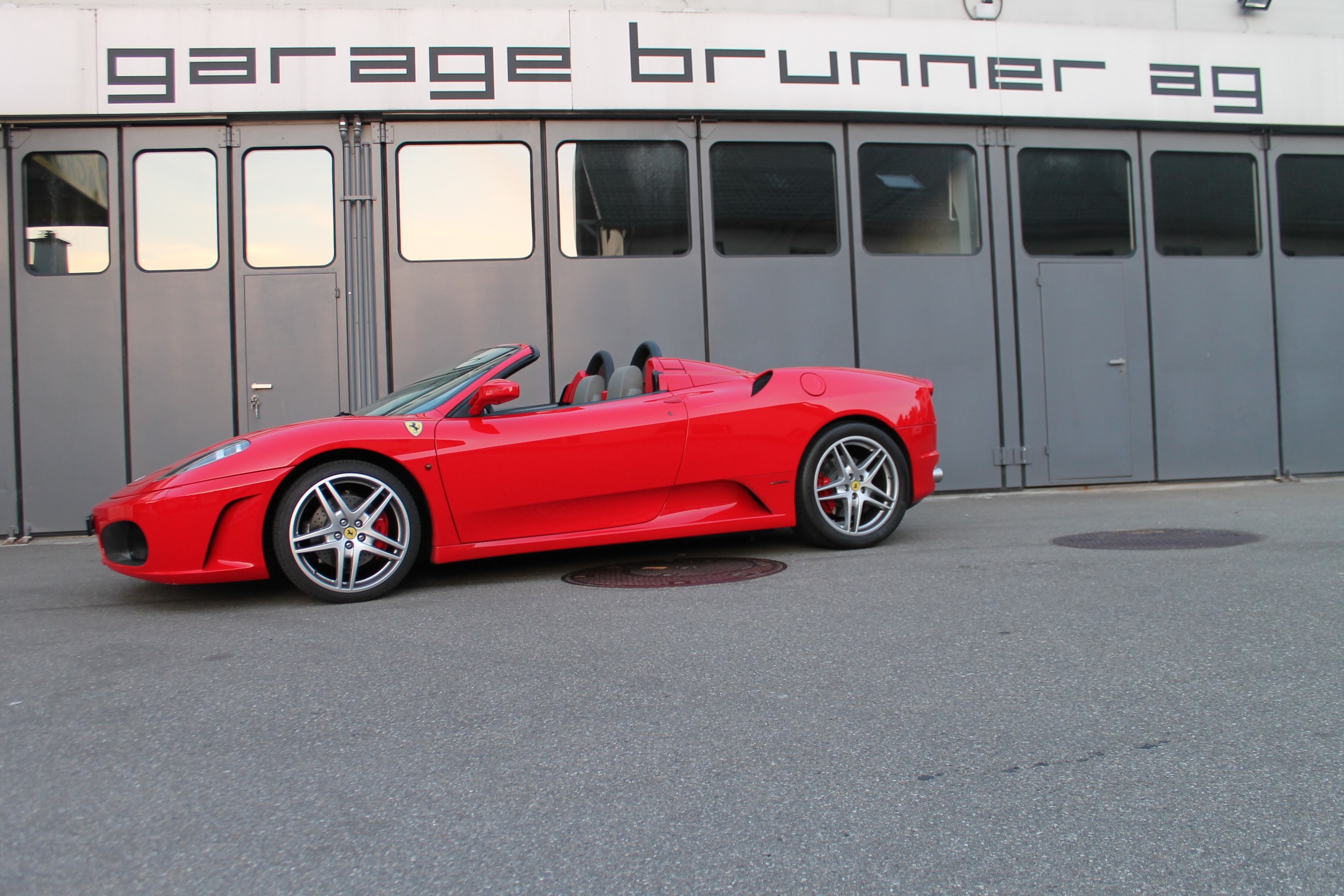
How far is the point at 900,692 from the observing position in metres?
2.61

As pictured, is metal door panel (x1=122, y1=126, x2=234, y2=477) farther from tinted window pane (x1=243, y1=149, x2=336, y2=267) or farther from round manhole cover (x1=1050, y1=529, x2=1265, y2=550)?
round manhole cover (x1=1050, y1=529, x2=1265, y2=550)

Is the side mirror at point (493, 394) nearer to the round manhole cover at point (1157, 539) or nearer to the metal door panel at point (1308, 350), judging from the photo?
the round manhole cover at point (1157, 539)

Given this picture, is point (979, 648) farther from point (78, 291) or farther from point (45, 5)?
point (45, 5)

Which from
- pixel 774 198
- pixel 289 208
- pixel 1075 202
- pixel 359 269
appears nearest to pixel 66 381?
pixel 289 208

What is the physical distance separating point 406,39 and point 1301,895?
792cm

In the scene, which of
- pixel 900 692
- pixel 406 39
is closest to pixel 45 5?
pixel 406 39

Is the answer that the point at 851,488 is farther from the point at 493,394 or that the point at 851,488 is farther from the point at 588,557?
the point at 493,394

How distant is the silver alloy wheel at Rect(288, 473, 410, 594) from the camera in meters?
4.09

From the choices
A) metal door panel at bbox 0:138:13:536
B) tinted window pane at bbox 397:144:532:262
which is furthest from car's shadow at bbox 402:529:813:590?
metal door panel at bbox 0:138:13:536

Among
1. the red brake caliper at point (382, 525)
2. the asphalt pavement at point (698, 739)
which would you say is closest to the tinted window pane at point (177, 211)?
the asphalt pavement at point (698, 739)

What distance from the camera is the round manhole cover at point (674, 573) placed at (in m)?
4.36

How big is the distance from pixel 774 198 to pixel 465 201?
2.65 m

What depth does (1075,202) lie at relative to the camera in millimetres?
8484

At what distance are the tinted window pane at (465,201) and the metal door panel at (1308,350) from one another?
7127 mm
